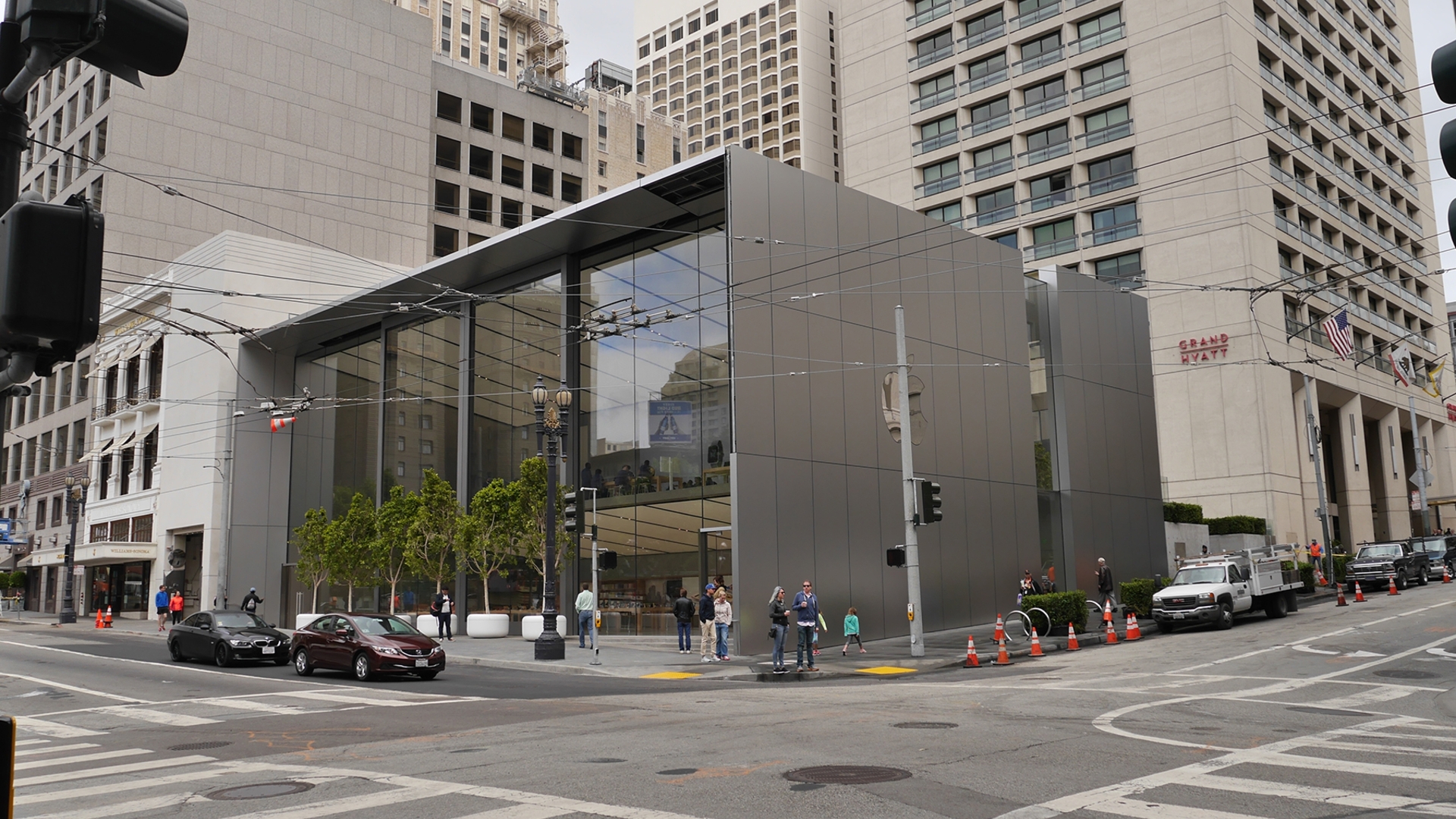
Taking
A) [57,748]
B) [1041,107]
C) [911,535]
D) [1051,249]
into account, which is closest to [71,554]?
[911,535]

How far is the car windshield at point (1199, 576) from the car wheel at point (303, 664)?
21.7 meters

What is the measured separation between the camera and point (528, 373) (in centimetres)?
3584

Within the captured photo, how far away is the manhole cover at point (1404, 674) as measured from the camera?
56.8 feet

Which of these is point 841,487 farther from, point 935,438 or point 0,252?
point 0,252

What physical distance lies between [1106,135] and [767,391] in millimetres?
38179

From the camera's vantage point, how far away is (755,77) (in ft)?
383

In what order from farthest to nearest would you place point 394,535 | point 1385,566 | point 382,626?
point 1385,566, point 394,535, point 382,626

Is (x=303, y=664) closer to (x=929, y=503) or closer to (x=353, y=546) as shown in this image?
(x=929, y=503)

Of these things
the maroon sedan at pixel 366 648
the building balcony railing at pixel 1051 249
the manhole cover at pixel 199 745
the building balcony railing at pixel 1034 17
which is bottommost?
the manhole cover at pixel 199 745

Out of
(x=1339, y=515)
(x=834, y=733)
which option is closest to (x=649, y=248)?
(x=834, y=733)

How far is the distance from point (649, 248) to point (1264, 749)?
24.3m

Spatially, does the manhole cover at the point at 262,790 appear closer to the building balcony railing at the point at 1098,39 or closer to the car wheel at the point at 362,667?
the car wheel at the point at 362,667

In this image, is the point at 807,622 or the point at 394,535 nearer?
the point at 807,622

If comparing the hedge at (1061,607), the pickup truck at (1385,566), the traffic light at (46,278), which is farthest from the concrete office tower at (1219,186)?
the traffic light at (46,278)
